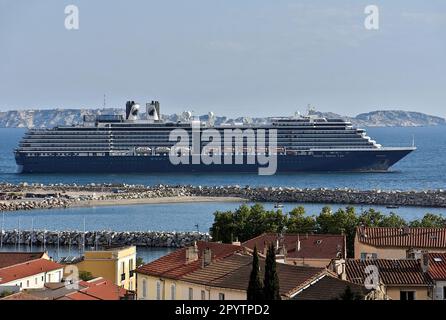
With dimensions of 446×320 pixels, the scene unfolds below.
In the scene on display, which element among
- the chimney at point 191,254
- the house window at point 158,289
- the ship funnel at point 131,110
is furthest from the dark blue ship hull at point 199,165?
the house window at point 158,289

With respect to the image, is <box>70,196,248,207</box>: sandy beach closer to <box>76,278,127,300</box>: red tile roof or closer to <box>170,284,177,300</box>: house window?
<box>76,278,127,300</box>: red tile roof

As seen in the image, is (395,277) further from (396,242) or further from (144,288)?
(396,242)

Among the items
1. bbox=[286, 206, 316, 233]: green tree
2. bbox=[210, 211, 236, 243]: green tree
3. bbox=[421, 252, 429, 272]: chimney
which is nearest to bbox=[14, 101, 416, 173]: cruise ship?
bbox=[210, 211, 236, 243]: green tree

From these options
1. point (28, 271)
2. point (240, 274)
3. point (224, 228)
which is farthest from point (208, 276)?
point (224, 228)
